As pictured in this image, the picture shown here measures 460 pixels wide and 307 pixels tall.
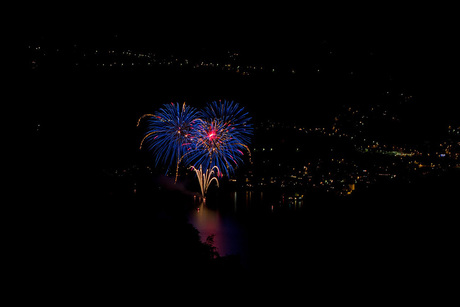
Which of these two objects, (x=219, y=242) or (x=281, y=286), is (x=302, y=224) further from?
(x=281, y=286)

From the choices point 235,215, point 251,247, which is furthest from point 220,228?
point 251,247

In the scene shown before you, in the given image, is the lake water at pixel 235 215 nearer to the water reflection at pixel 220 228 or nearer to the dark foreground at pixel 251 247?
the water reflection at pixel 220 228

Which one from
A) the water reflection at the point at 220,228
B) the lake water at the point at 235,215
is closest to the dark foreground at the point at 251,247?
the lake water at the point at 235,215

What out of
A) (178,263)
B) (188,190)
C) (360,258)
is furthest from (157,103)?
(178,263)

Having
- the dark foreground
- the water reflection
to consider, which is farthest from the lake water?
the dark foreground

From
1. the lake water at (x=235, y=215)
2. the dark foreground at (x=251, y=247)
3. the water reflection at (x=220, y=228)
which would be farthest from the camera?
the lake water at (x=235, y=215)

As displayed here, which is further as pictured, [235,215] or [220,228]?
[235,215]

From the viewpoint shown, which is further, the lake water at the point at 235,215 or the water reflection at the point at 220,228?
the lake water at the point at 235,215

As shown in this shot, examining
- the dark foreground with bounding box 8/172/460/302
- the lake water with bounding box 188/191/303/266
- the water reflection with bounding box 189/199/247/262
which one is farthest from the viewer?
the lake water with bounding box 188/191/303/266

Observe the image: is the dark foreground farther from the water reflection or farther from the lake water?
the water reflection

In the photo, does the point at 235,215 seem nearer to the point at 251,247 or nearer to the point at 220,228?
the point at 220,228

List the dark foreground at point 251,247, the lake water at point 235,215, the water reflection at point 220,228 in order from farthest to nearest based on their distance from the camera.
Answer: the lake water at point 235,215
the water reflection at point 220,228
the dark foreground at point 251,247
